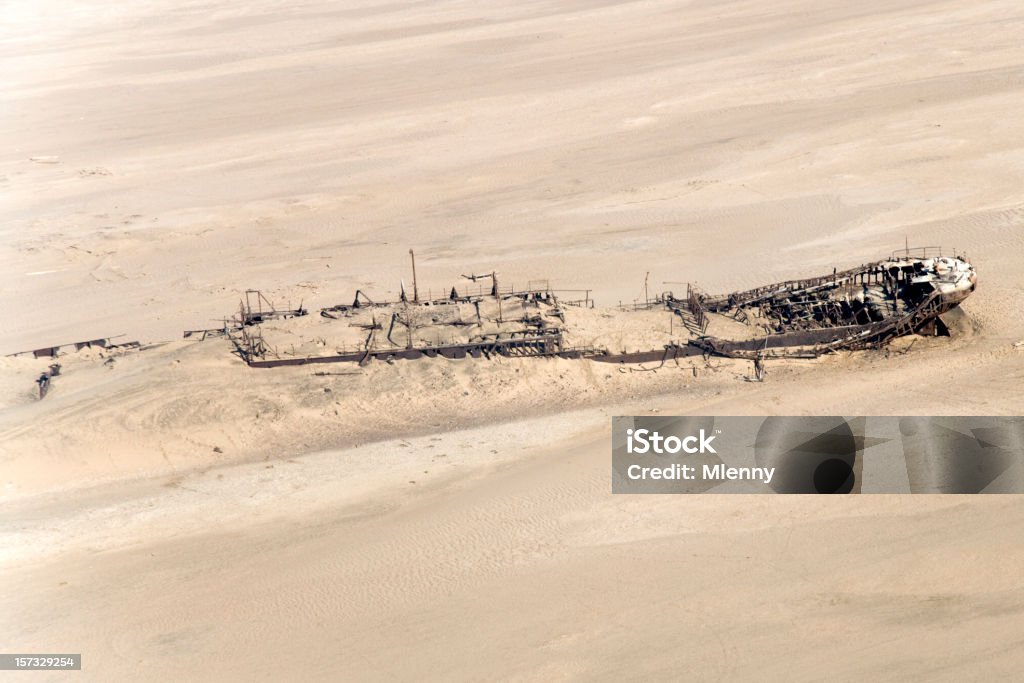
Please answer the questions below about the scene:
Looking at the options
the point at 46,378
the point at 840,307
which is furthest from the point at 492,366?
the point at 46,378

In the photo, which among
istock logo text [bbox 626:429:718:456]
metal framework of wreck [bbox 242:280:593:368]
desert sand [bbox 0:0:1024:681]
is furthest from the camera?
metal framework of wreck [bbox 242:280:593:368]

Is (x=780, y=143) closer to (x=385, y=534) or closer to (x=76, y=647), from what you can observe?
(x=385, y=534)

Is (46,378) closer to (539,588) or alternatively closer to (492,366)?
(492,366)

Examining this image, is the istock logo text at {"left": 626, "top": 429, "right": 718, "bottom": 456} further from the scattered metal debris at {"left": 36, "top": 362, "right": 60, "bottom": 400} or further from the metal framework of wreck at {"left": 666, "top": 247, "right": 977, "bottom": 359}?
the scattered metal debris at {"left": 36, "top": 362, "right": 60, "bottom": 400}

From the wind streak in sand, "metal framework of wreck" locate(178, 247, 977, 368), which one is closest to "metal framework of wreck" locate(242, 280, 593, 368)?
"metal framework of wreck" locate(178, 247, 977, 368)

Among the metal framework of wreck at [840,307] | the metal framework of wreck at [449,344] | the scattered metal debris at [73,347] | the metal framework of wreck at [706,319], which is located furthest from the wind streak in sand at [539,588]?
the scattered metal debris at [73,347]

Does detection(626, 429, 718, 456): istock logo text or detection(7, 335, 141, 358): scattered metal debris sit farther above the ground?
detection(7, 335, 141, 358): scattered metal debris
